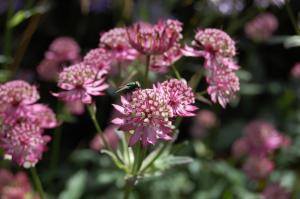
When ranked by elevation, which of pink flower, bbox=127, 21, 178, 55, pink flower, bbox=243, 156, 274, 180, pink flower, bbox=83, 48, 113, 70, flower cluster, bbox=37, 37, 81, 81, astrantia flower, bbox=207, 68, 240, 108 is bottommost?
pink flower, bbox=243, 156, 274, 180

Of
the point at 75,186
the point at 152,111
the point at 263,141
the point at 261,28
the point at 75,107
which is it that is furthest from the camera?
the point at 261,28

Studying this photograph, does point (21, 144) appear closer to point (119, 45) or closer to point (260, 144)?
point (119, 45)

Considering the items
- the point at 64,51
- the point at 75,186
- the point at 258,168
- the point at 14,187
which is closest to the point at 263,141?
the point at 258,168

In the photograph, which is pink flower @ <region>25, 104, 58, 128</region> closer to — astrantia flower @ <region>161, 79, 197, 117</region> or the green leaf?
astrantia flower @ <region>161, 79, 197, 117</region>

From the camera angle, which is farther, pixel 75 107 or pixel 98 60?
pixel 75 107

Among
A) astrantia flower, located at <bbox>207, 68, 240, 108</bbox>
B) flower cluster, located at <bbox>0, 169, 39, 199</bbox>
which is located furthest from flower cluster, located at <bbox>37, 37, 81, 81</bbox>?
astrantia flower, located at <bbox>207, 68, 240, 108</bbox>

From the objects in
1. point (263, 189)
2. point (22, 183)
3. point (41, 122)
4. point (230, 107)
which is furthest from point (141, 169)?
point (230, 107)

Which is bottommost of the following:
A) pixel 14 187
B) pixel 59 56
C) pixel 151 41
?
pixel 14 187

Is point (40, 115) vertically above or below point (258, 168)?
above
